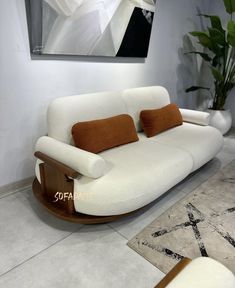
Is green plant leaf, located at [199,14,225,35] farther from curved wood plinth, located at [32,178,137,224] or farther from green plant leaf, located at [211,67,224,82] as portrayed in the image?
curved wood plinth, located at [32,178,137,224]

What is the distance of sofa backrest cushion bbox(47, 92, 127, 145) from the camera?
75.0 inches

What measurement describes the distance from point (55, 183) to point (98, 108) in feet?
2.62

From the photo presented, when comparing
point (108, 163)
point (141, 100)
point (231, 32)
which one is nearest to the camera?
point (108, 163)

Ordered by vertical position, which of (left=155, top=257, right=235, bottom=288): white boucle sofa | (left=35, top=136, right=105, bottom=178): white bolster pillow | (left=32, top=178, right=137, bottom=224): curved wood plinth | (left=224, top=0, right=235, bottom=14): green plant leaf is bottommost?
(left=32, top=178, right=137, bottom=224): curved wood plinth

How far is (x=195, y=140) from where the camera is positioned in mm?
2254

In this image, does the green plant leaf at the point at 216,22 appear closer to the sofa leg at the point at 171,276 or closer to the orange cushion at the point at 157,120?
the orange cushion at the point at 157,120

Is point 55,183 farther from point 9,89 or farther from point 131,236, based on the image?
point 9,89

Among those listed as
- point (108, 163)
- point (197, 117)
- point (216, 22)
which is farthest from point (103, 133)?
point (216, 22)

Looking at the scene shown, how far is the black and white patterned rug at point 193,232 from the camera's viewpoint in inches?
57.6

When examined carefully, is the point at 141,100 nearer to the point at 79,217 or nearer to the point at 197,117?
the point at 197,117

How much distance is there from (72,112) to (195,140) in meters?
1.19

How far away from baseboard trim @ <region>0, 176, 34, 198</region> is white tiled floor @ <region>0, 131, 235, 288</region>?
5.1 inches

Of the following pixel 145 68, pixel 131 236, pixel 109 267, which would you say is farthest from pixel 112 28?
pixel 109 267

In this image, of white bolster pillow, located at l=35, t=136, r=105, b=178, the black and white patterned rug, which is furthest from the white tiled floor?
white bolster pillow, located at l=35, t=136, r=105, b=178
